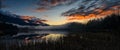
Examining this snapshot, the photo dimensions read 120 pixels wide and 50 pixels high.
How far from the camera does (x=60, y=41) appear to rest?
11.0 meters

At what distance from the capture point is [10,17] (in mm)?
11461

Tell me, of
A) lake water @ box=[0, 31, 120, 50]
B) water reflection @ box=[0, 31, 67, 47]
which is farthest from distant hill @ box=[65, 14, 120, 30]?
water reflection @ box=[0, 31, 67, 47]

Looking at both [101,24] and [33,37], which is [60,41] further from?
[101,24]

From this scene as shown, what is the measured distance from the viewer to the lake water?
10.6 metres

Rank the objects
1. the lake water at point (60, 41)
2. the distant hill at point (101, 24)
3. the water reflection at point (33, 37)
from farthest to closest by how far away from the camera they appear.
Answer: the distant hill at point (101, 24)
the water reflection at point (33, 37)
the lake water at point (60, 41)

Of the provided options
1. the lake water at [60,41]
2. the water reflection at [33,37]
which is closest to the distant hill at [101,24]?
the lake water at [60,41]

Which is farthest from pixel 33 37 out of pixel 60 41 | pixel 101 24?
pixel 101 24

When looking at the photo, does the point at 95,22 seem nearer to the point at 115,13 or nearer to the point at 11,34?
the point at 115,13

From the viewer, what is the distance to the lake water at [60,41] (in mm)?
10648

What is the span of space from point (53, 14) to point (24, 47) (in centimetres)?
159

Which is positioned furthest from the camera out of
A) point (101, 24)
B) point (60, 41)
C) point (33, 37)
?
point (101, 24)

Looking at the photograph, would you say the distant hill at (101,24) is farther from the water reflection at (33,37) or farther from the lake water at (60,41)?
the water reflection at (33,37)

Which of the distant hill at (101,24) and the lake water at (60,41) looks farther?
the distant hill at (101,24)

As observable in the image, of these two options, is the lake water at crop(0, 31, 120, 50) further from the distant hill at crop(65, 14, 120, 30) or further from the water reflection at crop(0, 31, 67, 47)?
the distant hill at crop(65, 14, 120, 30)
